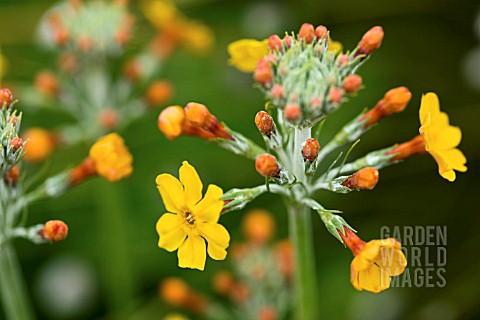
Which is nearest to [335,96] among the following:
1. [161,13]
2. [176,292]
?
[176,292]

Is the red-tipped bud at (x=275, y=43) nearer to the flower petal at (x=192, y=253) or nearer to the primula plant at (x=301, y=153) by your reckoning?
the primula plant at (x=301, y=153)

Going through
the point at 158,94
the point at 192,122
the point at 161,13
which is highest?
the point at 161,13

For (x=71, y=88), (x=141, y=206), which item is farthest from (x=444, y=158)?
(x=141, y=206)

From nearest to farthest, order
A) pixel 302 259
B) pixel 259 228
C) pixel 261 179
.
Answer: pixel 302 259 → pixel 259 228 → pixel 261 179

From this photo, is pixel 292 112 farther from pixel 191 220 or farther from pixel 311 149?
pixel 191 220

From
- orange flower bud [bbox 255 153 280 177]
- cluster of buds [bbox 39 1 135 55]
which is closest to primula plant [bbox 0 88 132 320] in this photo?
orange flower bud [bbox 255 153 280 177]

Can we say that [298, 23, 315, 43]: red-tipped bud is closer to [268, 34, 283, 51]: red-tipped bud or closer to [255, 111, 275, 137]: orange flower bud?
[268, 34, 283, 51]: red-tipped bud
